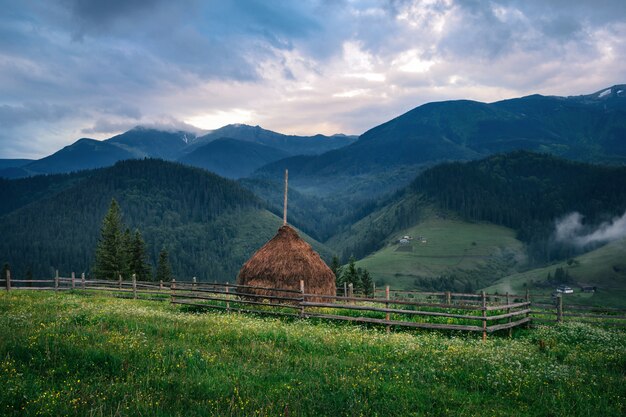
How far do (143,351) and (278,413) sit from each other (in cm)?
512

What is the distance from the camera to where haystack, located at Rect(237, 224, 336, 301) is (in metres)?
28.4

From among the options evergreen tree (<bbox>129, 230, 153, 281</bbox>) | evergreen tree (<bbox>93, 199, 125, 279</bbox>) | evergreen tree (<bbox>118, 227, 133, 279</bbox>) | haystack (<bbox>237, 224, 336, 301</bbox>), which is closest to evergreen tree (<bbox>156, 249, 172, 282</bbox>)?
evergreen tree (<bbox>129, 230, 153, 281</bbox>)

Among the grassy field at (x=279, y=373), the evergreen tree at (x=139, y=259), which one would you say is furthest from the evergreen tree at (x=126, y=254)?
the grassy field at (x=279, y=373)

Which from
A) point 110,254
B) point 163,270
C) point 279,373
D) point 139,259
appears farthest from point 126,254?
point 279,373

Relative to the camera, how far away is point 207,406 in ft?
27.6

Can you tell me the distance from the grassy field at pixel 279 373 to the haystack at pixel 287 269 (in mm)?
12575

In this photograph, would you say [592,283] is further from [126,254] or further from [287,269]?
[287,269]

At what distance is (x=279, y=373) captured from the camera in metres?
10.6

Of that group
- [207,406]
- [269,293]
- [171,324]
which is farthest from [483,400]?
[269,293]

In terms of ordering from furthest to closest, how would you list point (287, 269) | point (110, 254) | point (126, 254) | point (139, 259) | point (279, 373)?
point (139, 259) < point (126, 254) < point (110, 254) < point (287, 269) < point (279, 373)

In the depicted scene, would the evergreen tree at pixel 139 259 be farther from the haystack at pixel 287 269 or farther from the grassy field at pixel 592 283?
the grassy field at pixel 592 283

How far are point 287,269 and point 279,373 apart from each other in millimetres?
18178

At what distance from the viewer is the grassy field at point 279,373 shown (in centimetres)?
860

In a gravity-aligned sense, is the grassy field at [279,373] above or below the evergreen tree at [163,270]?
above
